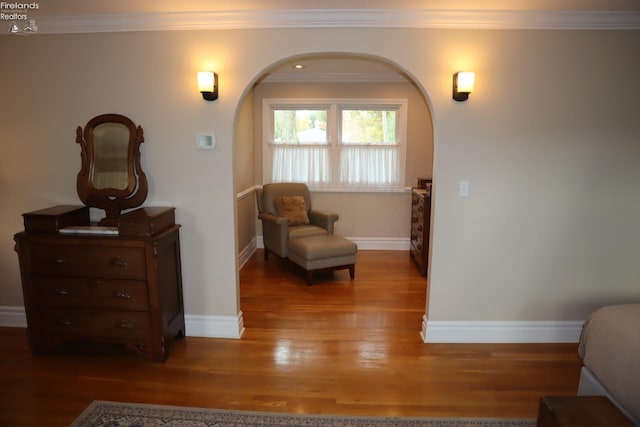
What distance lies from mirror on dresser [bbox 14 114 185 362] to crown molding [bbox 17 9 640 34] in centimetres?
70

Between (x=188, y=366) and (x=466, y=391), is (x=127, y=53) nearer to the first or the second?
(x=188, y=366)

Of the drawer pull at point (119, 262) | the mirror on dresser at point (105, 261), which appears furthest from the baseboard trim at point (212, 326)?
the drawer pull at point (119, 262)

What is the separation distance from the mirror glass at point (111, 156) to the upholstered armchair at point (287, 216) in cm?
203

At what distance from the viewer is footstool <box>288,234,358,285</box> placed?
4.26m

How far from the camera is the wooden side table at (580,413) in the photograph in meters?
1.62

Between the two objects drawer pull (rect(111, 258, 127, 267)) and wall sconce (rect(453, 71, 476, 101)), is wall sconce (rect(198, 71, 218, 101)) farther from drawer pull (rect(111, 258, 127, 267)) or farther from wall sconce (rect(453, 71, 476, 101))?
wall sconce (rect(453, 71, 476, 101))

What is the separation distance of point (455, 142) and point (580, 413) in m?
1.79

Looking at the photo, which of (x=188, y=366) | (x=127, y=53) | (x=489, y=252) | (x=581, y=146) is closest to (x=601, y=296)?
(x=489, y=252)

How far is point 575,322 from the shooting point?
304 centimetres

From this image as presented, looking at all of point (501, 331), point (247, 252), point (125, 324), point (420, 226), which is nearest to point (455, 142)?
point (501, 331)

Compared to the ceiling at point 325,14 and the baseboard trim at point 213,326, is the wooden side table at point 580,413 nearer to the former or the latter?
the baseboard trim at point 213,326

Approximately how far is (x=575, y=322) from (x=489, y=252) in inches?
34.8

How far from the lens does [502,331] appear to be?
3.06 metres

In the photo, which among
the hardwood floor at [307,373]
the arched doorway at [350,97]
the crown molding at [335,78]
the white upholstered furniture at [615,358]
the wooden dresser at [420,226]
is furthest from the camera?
the crown molding at [335,78]
